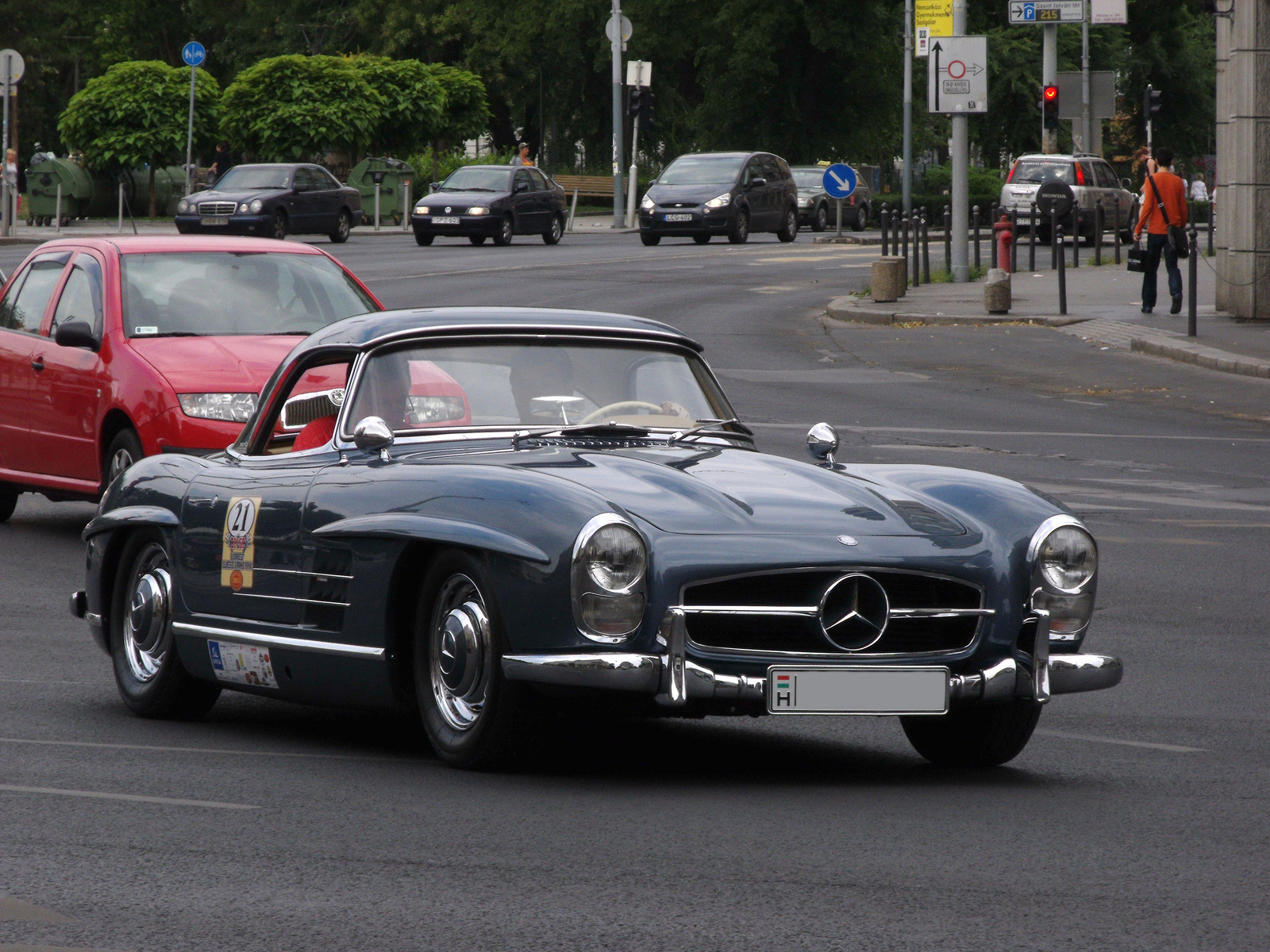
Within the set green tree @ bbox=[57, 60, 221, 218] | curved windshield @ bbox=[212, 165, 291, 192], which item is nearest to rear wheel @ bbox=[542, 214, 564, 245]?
curved windshield @ bbox=[212, 165, 291, 192]

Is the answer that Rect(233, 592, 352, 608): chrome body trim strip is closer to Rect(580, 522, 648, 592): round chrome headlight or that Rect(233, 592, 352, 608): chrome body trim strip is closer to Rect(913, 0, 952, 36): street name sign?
Rect(580, 522, 648, 592): round chrome headlight

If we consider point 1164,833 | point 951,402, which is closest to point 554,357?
Result: point 1164,833

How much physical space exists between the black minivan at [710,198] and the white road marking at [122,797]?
41.2m

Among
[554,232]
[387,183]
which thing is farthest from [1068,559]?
[387,183]

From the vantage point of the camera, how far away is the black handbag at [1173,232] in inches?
1136

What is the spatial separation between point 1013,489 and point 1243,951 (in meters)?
2.46

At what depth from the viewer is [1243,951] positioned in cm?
460

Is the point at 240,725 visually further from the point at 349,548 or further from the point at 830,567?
the point at 830,567

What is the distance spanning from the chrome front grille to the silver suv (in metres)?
42.3

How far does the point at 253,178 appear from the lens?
45.0 meters

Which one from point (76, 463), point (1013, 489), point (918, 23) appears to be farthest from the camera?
point (918, 23)

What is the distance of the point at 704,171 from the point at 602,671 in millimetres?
42603

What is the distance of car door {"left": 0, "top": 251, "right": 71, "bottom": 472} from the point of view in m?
12.9

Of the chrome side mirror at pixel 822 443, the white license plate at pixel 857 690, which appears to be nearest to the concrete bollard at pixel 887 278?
the chrome side mirror at pixel 822 443
